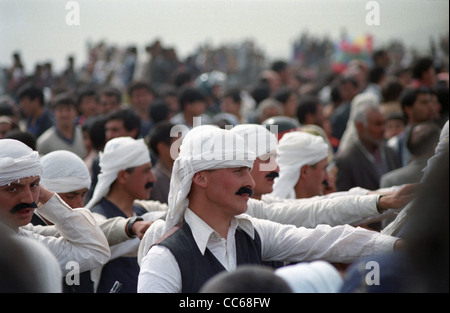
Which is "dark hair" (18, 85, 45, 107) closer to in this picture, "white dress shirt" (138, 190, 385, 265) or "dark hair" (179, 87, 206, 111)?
"dark hair" (179, 87, 206, 111)

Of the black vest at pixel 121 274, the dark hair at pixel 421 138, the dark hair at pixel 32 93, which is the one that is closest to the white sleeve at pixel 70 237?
the black vest at pixel 121 274

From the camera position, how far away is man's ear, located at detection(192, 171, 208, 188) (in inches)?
119

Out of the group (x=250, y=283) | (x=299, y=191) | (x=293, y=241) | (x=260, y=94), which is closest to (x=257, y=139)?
(x=299, y=191)

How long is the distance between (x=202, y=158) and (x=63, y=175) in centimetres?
144

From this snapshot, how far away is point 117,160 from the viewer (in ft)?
15.1

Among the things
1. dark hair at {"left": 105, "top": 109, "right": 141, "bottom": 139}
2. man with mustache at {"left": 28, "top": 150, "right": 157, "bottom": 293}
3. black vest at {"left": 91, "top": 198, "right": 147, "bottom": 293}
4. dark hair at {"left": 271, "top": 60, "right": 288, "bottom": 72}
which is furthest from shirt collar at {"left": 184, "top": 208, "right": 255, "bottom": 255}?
dark hair at {"left": 271, "top": 60, "right": 288, "bottom": 72}

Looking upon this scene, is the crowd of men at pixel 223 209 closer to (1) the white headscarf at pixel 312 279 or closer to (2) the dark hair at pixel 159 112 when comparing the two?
(1) the white headscarf at pixel 312 279

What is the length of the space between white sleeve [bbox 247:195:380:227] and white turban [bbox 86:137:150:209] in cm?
103

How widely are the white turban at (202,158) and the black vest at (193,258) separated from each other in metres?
0.10

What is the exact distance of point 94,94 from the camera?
9562mm

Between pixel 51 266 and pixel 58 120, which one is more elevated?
pixel 51 266

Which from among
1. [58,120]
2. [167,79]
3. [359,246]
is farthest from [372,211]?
[167,79]
